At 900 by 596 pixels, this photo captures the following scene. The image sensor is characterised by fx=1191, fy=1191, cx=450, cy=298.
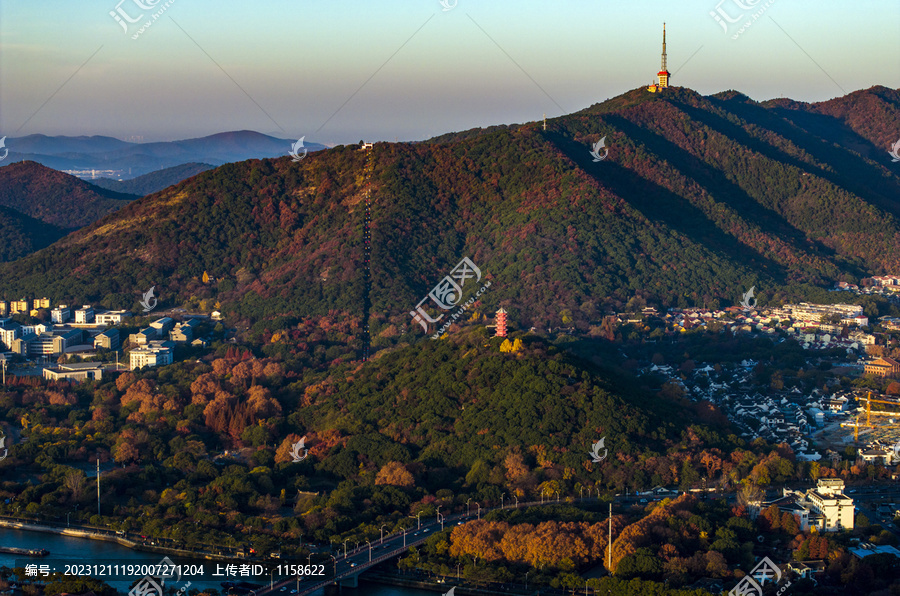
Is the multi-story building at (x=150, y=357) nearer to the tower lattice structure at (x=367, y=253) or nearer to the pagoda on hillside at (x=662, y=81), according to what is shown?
the tower lattice structure at (x=367, y=253)

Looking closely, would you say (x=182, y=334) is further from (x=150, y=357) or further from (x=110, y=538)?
(x=110, y=538)

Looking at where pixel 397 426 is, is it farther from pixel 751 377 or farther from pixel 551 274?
pixel 551 274

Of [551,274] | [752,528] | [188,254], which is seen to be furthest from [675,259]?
[752,528]

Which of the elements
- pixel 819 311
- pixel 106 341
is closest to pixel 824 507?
pixel 819 311

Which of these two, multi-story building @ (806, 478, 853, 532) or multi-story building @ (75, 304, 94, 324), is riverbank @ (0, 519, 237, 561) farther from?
multi-story building @ (75, 304, 94, 324)

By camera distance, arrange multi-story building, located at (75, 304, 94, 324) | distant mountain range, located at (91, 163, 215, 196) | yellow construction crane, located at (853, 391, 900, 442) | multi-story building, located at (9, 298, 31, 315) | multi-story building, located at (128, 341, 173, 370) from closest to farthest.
Answer: yellow construction crane, located at (853, 391, 900, 442) < multi-story building, located at (128, 341, 173, 370) < multi-story building, located at (75, 304, 94, 324) < multi-story building, located at (9, 298, 31, 315) < distant mountain range, located at (91, 163, 215, 196)

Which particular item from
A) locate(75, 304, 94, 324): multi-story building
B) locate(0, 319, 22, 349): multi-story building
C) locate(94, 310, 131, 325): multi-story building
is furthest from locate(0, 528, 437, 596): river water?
locate(75, 304, 94, 324): multi-story building

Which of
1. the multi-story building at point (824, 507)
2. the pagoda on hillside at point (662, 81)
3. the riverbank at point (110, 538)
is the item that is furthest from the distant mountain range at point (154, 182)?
the multi-story building at point (824, 507)
